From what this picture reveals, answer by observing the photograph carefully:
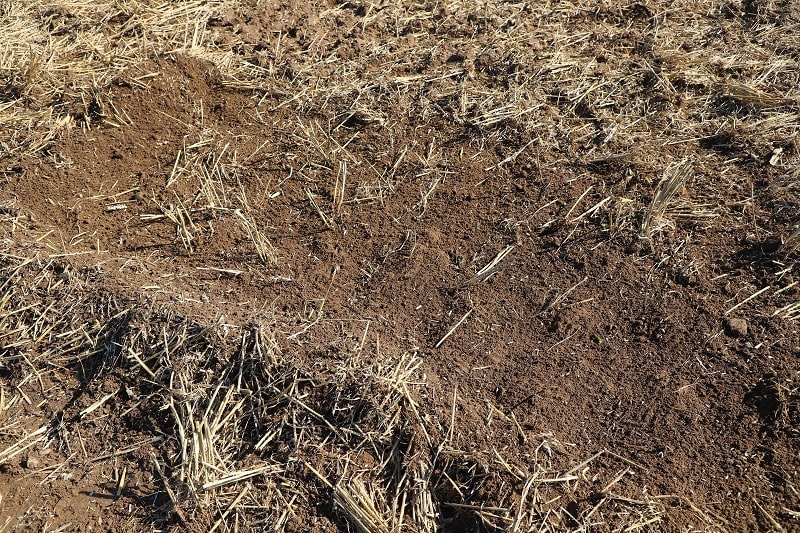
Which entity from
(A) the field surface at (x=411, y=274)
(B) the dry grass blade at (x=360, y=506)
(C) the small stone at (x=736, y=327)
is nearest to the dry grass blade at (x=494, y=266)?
(A) the field surface at (x=411, y=274)

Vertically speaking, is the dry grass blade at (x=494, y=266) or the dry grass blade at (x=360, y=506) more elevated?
the dry grass blade at (x=494, y=266)

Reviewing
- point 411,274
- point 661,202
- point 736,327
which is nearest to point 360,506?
point 411,274

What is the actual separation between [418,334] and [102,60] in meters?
3.09

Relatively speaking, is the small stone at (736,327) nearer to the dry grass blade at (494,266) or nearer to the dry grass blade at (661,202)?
the dry grass blade at (661,202)

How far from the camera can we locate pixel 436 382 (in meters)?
2.96

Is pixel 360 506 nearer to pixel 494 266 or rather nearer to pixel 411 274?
pixel 411 274

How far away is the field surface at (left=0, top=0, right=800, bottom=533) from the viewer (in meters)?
2.74

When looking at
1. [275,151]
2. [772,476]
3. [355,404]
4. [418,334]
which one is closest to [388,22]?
[275,151]

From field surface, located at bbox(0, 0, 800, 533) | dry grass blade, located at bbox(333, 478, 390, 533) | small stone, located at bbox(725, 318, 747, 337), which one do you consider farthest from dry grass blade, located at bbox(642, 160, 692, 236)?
dry grass blade, located at bbox(333, 478, 390, 533)

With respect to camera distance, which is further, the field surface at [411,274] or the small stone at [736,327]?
the small stone at [736,327]

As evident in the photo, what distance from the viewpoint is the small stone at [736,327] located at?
294cm

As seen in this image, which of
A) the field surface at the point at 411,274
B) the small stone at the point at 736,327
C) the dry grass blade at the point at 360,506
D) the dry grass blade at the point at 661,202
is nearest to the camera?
the dry grass blade at the point at 360,506

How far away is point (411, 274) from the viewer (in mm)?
3354

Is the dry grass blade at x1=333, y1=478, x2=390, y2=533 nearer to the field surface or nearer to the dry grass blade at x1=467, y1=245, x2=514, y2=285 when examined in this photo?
the field surface
